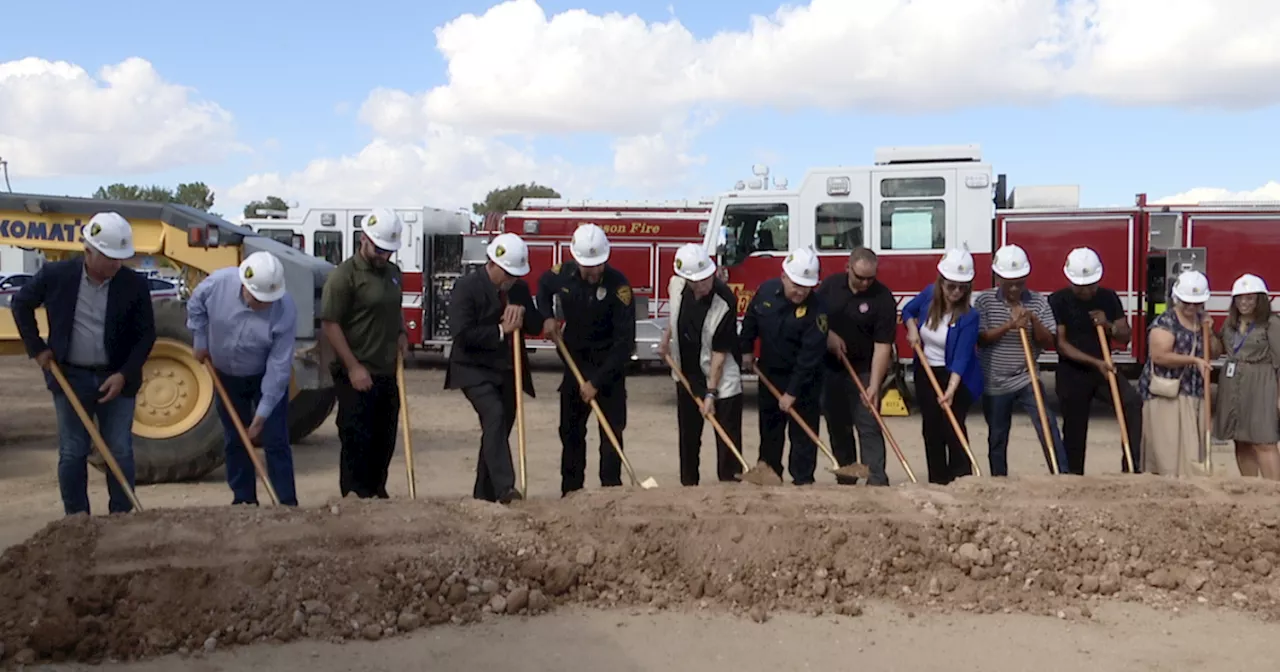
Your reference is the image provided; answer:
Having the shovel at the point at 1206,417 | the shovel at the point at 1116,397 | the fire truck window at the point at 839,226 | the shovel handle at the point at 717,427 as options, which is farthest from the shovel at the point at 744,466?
the fire truck window at the point at 839,226

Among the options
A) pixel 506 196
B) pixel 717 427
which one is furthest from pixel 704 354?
pixel 506 196

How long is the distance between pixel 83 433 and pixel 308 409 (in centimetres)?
385

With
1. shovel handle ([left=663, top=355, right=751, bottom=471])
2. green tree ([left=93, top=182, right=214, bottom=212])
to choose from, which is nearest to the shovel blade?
shovel handle ([left=663, top=355, right=751, bottom=471])

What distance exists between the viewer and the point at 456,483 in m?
9.71

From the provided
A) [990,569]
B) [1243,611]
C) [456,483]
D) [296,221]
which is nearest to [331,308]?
[456,483]

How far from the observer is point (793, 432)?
8062 millimetres

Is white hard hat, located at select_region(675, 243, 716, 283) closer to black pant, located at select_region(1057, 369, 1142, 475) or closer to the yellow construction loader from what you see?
black pant, located at select_region(1057, 369, 1142, 475)

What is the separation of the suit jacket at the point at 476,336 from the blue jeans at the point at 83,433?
1.79 meters

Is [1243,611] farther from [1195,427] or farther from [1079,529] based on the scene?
[1195,427]

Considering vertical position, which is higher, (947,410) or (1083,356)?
(1083,356)

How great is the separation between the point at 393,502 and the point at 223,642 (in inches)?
50.8

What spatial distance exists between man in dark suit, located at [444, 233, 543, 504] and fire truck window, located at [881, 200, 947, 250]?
7271 mm

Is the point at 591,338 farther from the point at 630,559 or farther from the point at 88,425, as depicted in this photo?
the point at 88,425

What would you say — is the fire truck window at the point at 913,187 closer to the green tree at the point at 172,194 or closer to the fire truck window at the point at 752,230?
the fire truck window at the point at 752,230
